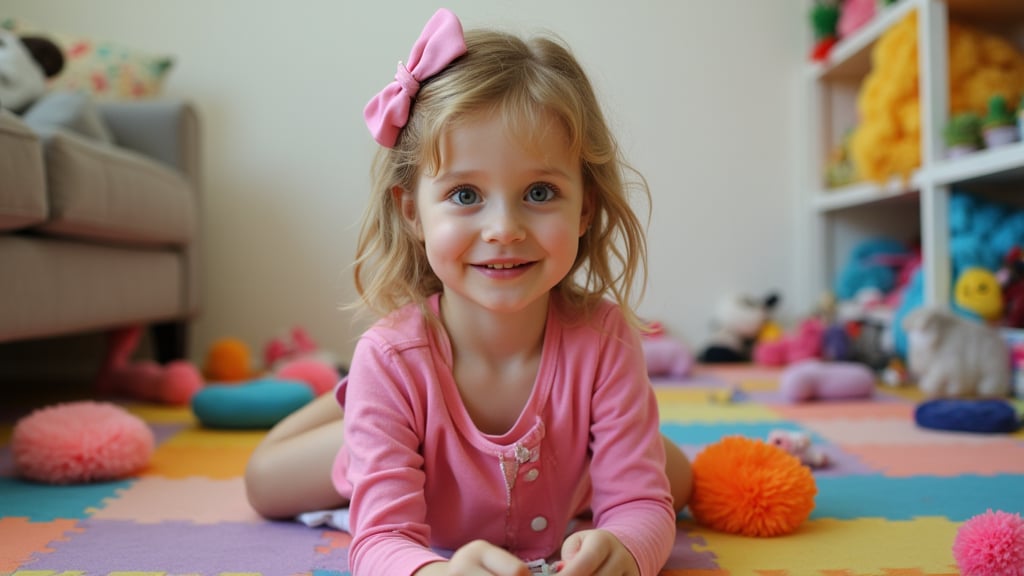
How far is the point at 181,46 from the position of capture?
2.39 meters

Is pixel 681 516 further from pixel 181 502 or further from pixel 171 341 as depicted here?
pixel 171 341

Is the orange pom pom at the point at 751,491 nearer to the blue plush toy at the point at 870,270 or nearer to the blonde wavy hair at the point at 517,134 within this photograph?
the blonde wavy hair at the point at 517,134

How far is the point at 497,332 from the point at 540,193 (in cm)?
15

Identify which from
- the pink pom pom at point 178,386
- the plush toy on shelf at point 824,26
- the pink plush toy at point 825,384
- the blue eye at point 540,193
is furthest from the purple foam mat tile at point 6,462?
the plush toy on shelf at point 824,26

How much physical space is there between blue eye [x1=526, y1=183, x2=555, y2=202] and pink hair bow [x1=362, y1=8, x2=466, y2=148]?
14cm

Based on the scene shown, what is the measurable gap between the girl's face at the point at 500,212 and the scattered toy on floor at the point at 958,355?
1.23 metres

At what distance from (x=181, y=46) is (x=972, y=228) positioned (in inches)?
80.4

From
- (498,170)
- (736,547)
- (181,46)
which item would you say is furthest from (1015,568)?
(181,46)

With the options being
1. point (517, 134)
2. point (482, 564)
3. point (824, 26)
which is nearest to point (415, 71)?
point (517, 134)

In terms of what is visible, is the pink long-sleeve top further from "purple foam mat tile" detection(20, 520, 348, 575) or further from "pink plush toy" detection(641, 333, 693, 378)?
"pink plush toy" detection(641, 333, 693, 378)

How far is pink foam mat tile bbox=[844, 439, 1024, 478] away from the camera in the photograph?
Answer: 3.76 feet

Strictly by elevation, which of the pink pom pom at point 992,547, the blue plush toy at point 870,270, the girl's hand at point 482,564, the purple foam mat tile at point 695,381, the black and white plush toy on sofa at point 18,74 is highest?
the black and white plush toy on sofa at point 18,74

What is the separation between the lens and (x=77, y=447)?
3.67 ft

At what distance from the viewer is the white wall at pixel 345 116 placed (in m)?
2.40
